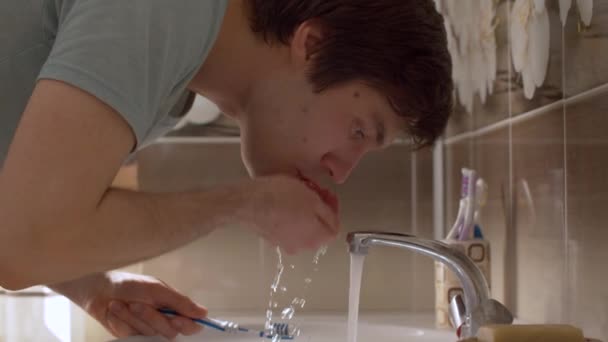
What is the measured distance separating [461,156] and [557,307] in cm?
57

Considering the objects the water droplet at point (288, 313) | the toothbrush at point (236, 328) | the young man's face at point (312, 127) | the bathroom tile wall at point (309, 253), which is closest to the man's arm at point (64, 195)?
the young man's face at point (312, 127)

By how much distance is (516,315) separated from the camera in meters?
1.30

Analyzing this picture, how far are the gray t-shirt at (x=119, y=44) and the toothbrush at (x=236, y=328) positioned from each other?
15.3 inches

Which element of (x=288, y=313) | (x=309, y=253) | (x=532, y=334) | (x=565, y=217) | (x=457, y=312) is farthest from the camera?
(x=309, y=253)

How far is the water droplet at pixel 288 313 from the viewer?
1.58 m

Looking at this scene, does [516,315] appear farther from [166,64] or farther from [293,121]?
[166,64]

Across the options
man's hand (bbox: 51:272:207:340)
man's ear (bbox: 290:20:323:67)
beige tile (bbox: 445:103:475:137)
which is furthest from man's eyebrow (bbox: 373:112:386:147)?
beige tile (bbox: 445:103:475:137)

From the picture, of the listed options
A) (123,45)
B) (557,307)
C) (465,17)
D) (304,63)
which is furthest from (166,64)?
(465,17)

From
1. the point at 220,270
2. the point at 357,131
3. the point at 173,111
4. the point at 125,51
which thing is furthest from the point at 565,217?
the point at 220,270

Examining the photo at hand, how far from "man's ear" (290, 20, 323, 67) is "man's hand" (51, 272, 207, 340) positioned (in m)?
0.37

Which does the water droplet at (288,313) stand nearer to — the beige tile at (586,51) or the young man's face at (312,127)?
the young man's face at (312,127)

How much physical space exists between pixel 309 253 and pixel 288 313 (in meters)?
0.15

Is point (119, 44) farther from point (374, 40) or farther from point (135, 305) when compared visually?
point (135, 305)

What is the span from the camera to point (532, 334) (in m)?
0.70
